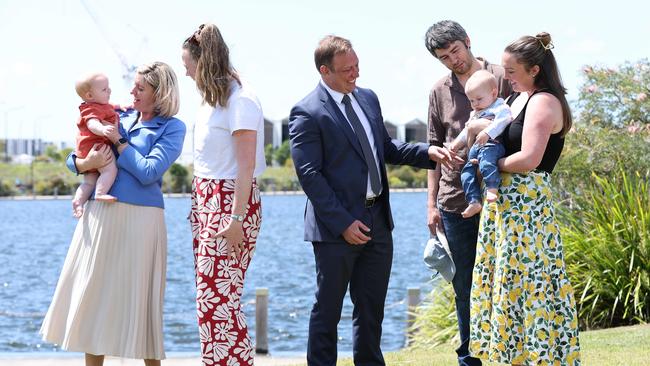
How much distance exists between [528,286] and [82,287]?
2478 millimetres

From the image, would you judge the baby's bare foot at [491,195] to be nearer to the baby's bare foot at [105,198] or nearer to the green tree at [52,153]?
the baby's bare foot at [105,198]

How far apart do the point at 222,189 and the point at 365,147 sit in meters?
0.81

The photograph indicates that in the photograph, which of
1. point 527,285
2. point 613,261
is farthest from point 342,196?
point 613,261

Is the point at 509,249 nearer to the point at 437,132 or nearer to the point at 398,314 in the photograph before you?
the point at 437,132

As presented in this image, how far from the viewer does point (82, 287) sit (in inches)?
229

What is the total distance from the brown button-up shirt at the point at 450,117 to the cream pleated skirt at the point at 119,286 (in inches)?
67.0

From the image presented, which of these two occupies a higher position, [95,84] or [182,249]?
[95,84]

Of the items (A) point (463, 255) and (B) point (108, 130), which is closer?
(B) point (108, 130)

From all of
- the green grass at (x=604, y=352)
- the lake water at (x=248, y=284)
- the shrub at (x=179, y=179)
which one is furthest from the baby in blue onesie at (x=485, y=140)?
the shrub at (x=179, y=179)

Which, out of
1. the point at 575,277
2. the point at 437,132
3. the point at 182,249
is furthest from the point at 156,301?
the point at 182,249

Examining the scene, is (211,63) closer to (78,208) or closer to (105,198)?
(105,198)

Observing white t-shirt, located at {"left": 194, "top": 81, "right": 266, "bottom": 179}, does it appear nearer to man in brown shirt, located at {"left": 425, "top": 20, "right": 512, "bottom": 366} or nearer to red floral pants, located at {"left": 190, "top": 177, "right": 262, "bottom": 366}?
red floral pants, located at {"left": 190, "top": 177, "right": 262, "bottom": 366}

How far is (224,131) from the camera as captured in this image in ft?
17.8

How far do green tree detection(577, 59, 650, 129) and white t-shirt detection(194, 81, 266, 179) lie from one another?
28.1 feet
